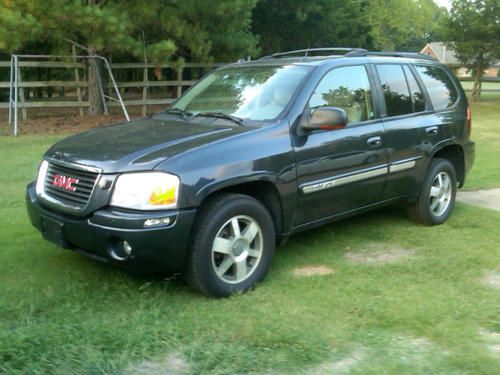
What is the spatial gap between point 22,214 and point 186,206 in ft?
10.3

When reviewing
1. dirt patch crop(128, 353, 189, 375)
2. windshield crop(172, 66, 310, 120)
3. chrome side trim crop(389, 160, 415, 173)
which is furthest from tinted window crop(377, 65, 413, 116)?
dirt patch crop(128, 353, 189, 375)

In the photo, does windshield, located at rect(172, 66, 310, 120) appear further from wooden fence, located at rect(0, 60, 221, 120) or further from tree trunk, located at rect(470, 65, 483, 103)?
tree trunk, located at rect(470, 65, 483, 103)

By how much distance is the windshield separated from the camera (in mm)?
4734

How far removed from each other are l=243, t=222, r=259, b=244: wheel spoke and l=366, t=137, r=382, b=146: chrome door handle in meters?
1.45

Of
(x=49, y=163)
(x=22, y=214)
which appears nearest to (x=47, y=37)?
(x=22, y=214)

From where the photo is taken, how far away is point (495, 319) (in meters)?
3.81

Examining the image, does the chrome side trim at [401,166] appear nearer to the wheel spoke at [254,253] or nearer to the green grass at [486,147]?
the wheel spoke at [254,253]

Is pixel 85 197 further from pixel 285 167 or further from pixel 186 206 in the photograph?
pixel 285 167

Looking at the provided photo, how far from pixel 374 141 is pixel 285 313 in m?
1.97

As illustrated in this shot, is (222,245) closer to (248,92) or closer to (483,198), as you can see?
(248,92)

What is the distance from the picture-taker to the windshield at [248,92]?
Answer: 4.73m

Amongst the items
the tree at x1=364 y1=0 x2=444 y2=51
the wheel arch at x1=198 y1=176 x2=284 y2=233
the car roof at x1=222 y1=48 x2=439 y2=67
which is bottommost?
the wheel arch at x1=198 y1=176 x2=284 y2=233

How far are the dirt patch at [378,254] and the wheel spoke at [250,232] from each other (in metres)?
1.14

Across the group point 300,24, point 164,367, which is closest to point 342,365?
point 164,367
